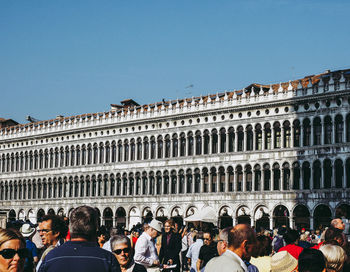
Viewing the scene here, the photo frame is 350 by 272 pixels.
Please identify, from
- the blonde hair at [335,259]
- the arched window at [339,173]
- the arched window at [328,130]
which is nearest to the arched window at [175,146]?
the arched window at [328,130]

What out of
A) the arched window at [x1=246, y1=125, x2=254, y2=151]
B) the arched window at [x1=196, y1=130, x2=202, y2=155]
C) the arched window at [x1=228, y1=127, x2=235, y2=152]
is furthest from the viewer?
the arched window at [x1=196, y1=130, x2=202, y2=155]

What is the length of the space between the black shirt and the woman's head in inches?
267

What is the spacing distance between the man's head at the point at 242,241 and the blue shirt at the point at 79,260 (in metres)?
1.21

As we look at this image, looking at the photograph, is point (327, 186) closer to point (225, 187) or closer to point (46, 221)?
point (225, 187)

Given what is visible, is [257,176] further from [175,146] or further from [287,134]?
[175,146]

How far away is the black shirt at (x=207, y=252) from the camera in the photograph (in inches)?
438

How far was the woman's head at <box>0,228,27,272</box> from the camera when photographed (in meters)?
4.54

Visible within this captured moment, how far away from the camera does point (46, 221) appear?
24.3 feet

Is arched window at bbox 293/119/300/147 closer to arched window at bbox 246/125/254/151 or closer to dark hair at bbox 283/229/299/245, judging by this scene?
arched window at bbox 246/125/254/151

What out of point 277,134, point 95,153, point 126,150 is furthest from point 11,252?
point 95,153

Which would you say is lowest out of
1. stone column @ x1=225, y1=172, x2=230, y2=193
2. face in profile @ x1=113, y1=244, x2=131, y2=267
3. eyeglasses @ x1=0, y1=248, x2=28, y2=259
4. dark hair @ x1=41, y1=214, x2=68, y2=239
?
face in profile @ x1=113, y1=244, x2=131, y2=267

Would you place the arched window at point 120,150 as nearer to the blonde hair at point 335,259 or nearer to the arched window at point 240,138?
the arched window at point 240,138

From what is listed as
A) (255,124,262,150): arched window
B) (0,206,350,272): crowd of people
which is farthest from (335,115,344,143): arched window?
(0,206,350,272): crowd of people

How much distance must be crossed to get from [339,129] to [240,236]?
36.5 m
